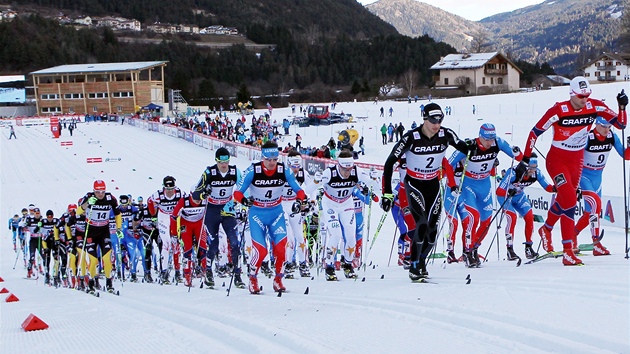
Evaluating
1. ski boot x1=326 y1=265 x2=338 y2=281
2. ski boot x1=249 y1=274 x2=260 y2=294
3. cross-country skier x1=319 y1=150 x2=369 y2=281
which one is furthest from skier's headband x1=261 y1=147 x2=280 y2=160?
ski boot x1=326 y1=265 x2=338 y2=281

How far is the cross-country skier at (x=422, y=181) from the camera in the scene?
9000mm

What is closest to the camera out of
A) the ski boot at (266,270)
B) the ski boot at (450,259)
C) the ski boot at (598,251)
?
the ski boot at (598,251)

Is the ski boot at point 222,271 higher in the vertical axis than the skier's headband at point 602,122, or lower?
lower

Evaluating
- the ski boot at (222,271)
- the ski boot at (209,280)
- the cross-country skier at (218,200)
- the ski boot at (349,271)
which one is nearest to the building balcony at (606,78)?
the ski boot at (222,271)

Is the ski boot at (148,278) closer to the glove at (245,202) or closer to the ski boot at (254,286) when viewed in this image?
the ski boot at (254,286)

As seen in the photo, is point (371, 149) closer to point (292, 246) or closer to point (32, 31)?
point (292, 246)

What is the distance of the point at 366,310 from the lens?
292 inches

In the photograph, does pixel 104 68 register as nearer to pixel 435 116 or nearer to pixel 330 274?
pixel 330 274

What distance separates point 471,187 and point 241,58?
462 feet

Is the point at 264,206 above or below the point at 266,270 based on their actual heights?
above

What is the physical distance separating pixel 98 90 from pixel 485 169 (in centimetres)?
9097

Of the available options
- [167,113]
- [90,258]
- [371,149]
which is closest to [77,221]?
[90,258]

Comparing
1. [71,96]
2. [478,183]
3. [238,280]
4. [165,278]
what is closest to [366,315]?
[238,280]

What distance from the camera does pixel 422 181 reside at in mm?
9031
